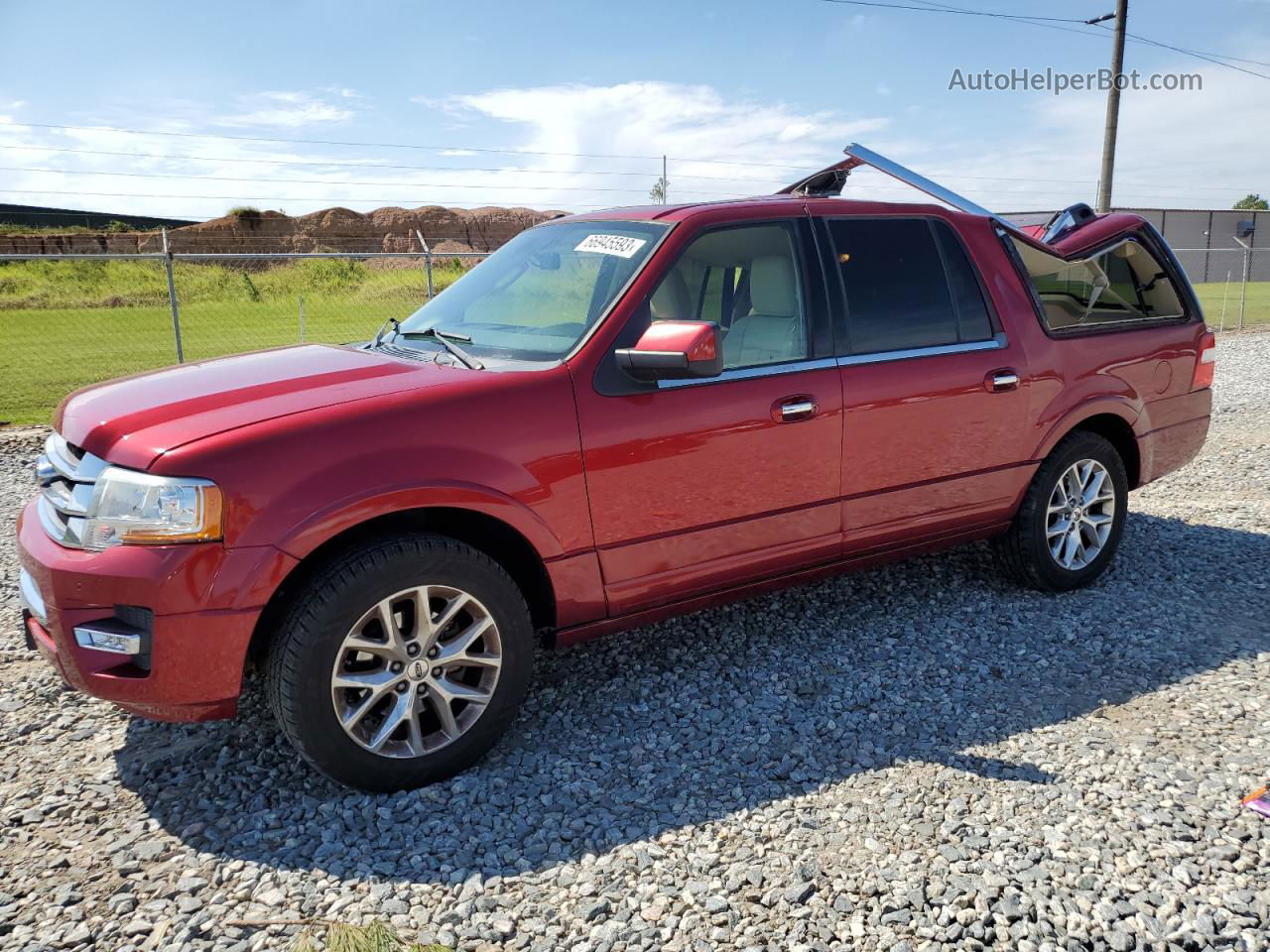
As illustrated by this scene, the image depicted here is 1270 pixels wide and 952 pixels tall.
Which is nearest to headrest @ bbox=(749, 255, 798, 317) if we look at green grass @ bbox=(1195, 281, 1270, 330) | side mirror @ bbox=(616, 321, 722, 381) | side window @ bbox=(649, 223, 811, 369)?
side window @ bbox=(649, 223, 811, 369)

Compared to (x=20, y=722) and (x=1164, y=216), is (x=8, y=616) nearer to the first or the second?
(x=20, y=722)

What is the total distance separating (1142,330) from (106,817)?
4988mm

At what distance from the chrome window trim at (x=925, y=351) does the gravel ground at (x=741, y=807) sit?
1264 millimetres

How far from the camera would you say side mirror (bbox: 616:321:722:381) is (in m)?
3.20

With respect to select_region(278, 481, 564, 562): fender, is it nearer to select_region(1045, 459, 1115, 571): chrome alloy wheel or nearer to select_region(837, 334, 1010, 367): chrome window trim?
select_region(837, 334, 1010, 367): chrome window trim

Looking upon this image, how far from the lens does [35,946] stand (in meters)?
2.45

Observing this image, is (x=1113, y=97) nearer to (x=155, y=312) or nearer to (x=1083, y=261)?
(x=1083, y=261)

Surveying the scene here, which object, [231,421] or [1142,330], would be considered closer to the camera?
[231,421]

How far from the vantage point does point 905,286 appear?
4168 millimetres

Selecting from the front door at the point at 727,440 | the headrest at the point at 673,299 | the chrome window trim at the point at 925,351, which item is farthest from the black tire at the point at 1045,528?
the headrest at the point at 673,299

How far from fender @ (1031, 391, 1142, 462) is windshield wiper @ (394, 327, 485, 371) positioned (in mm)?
2645

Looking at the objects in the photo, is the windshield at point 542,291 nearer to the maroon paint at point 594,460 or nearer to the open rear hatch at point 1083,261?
the maroon paint at point 594,460

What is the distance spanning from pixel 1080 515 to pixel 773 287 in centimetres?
210

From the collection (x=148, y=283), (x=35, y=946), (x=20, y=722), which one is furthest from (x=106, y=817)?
(x=148, y=283)
